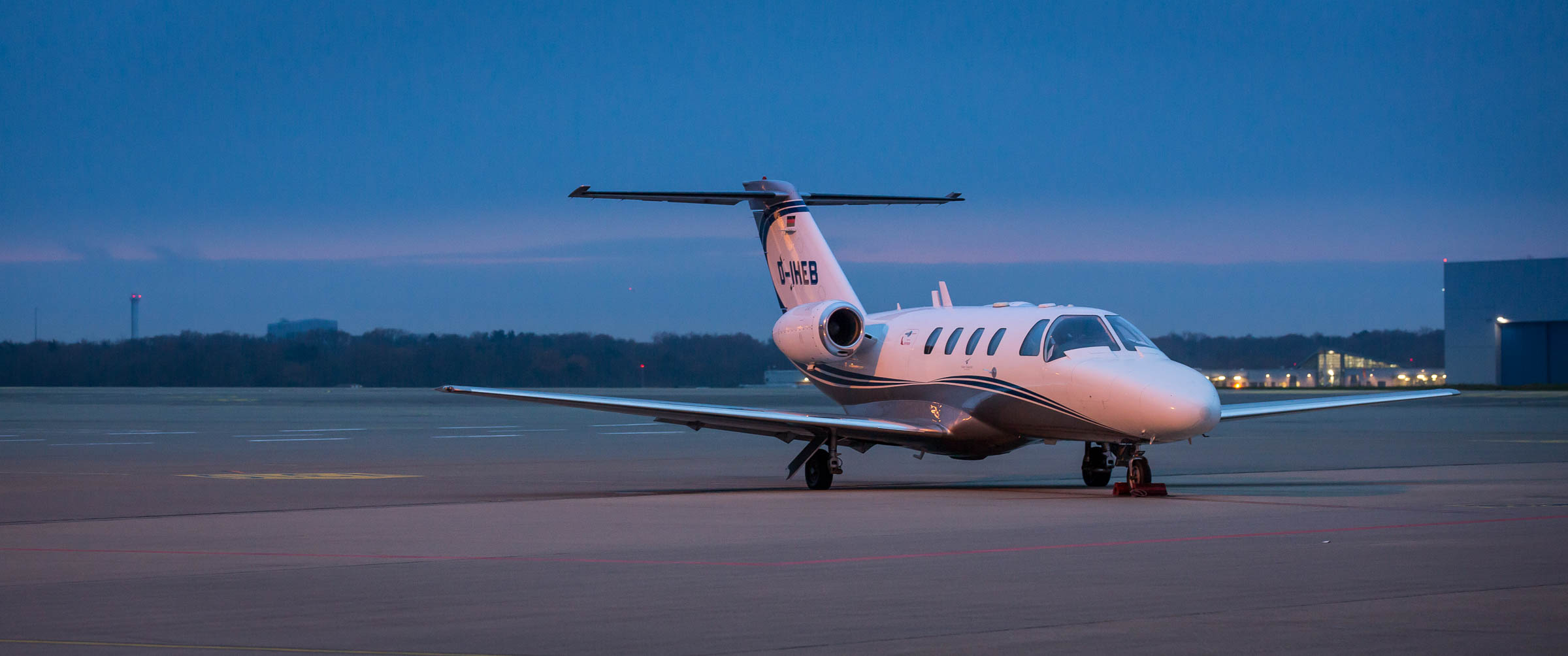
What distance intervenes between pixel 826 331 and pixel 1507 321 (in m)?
76.6

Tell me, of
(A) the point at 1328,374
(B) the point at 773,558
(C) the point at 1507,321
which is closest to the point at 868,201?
(B) the point at 773,558

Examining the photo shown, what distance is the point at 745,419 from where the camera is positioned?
63.8 feet

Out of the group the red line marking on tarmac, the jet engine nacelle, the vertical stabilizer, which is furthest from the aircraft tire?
the vertical stabilizer

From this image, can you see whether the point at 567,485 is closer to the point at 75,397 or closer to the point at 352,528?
the point at 352,528

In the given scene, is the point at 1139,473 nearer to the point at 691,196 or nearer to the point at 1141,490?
the point at 1141,490

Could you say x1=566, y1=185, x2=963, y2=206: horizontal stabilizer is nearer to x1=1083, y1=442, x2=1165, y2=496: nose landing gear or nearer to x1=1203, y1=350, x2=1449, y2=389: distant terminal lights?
x1=1083, y1=442, x2=1165, y2=496: nose landing gear

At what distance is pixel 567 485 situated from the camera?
816 inches

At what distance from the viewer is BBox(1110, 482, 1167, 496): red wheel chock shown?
17.6 meters

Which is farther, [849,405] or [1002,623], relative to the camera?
[849,405]

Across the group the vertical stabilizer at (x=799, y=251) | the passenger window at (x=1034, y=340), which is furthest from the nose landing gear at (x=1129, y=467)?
the vertical stabilizer at (x=799, y=251)

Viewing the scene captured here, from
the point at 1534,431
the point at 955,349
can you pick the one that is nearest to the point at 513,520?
the point at 955,349

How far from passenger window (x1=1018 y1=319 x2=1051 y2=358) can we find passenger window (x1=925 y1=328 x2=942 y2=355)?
1.86 meters

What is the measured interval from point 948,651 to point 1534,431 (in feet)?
109

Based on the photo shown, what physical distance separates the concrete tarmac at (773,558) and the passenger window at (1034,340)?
1.71 metres
